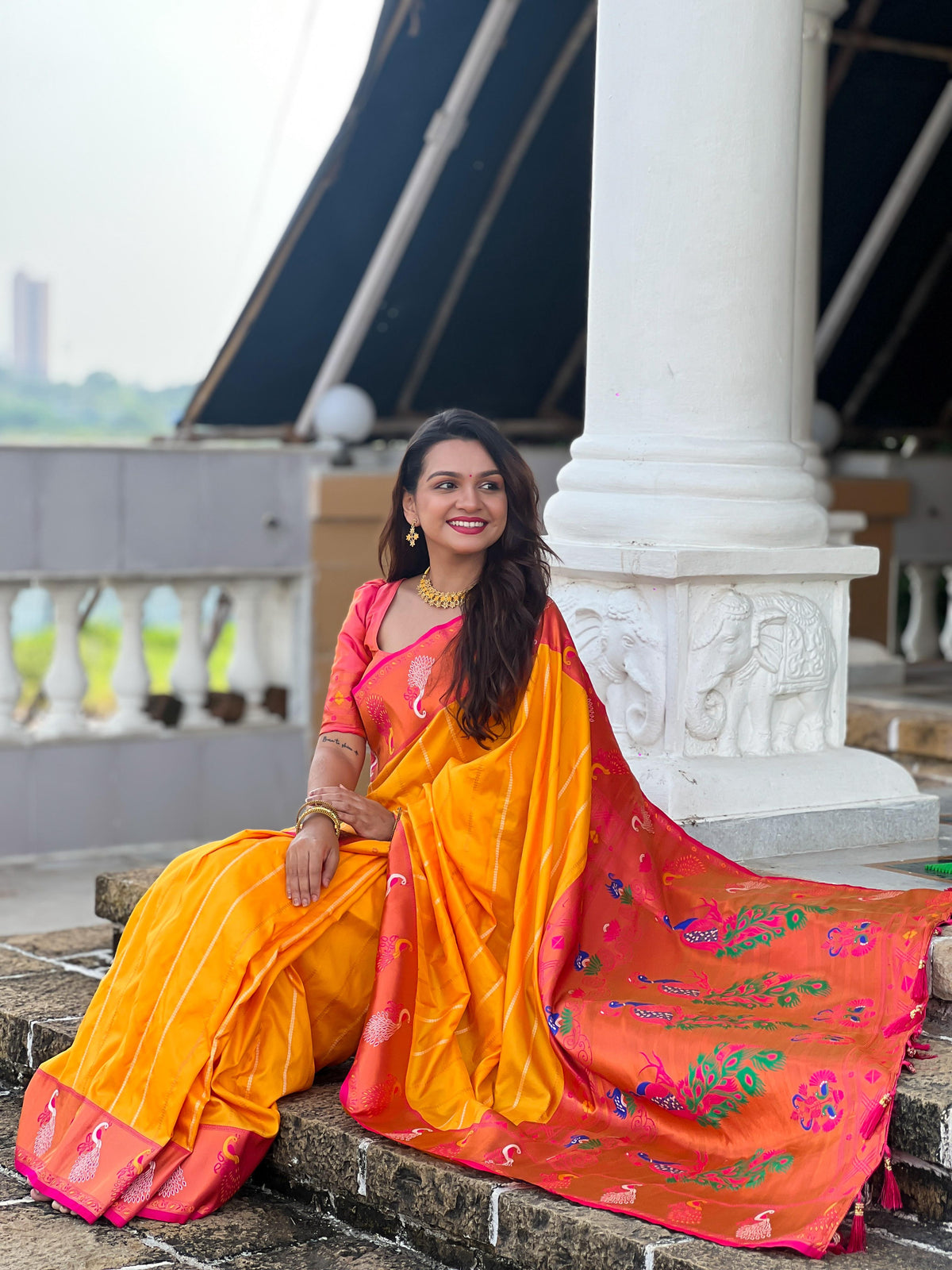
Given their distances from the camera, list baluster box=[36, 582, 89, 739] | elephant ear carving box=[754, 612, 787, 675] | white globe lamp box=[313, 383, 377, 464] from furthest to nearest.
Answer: white globe lamp box=[313, 383, 377, 464], baluster box=[36, 582, 89, 739], elephant ear carving box=[754, 612, 787, 675]

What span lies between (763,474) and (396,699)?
3.52 ft

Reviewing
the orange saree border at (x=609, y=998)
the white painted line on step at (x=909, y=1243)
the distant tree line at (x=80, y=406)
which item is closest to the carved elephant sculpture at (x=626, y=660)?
the orange saree border at (x=609, y=998)

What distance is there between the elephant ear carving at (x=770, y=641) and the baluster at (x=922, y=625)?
13.0ft

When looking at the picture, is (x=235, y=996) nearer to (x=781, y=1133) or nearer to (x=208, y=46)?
(x=781, y=1133)

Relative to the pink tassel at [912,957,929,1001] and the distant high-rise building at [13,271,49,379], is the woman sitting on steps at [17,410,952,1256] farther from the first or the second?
the distant high-rise building at [13,271,49,379]

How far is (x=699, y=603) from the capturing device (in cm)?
324

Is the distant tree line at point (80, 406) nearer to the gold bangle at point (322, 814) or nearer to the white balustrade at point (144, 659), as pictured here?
the white balustrade at point (144, 659)

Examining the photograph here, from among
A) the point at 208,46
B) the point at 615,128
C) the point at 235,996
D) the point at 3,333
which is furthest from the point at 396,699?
the point at 3,333

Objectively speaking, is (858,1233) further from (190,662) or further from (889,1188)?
(190,662)

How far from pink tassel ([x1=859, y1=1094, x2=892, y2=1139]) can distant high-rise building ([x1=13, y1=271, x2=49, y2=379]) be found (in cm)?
1257

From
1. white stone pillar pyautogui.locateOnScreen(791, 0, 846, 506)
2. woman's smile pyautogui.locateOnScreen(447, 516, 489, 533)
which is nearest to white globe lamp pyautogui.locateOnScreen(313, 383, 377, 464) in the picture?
white stone pillar pyautogui.locateOnScreen(791, 0, 846, 506)

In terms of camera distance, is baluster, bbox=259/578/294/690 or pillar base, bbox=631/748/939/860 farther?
baluster, bbox=259/578/294/690

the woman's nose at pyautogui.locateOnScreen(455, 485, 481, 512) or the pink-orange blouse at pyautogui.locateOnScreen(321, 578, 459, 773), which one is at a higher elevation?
the woman's nose at pyautogui.locateOnScreen(455, 485, 481, 512)

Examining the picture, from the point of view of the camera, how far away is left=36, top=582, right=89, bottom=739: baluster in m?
5.65
